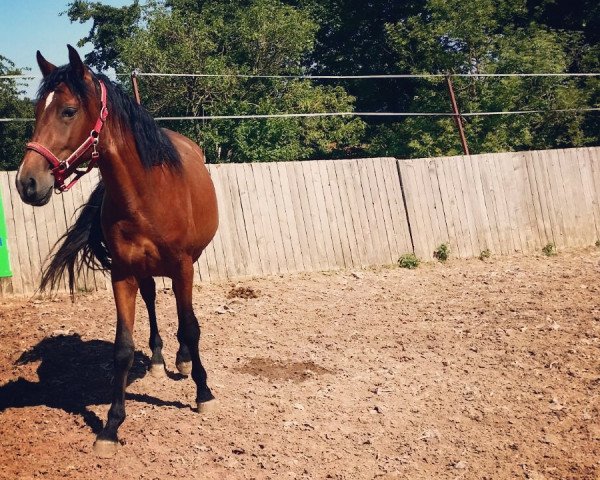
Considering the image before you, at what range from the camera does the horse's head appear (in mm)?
3673

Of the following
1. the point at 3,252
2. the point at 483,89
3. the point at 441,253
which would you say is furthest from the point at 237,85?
the point at 3,252

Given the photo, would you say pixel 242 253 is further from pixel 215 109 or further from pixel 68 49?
pixel 215 109

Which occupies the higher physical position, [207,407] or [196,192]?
[196,192]

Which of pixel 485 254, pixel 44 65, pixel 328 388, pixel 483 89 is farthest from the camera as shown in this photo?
pixel 483 89

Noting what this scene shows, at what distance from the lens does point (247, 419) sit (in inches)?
190

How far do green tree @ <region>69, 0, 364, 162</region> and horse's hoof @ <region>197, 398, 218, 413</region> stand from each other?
12.6m

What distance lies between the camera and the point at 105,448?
13.8 ft

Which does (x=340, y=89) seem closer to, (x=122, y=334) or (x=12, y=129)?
(x=12, y=129)

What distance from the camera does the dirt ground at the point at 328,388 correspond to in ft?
13.6

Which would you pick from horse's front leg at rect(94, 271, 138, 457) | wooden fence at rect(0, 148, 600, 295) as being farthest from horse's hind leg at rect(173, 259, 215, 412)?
wooden fence at rect(0, 148, 600, 295)

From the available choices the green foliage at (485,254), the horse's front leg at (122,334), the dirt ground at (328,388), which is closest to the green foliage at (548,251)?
the green foliage at (485,254)

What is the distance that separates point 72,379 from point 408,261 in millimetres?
6613

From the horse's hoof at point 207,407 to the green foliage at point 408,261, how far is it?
6532 millimetres

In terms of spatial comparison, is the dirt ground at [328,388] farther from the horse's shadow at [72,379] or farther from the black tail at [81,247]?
the black tail at [81,247]
